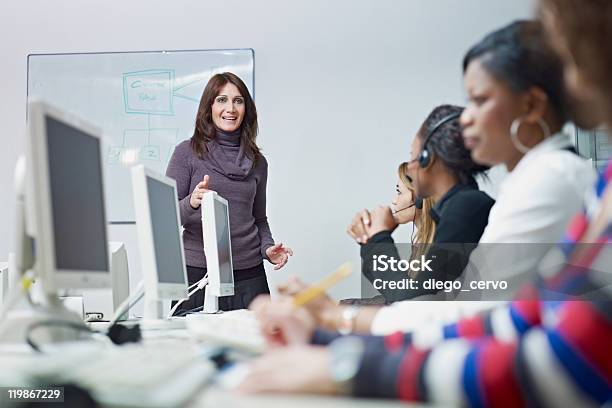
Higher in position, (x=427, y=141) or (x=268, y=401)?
(x=427, y=141)

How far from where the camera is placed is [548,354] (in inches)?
23.2

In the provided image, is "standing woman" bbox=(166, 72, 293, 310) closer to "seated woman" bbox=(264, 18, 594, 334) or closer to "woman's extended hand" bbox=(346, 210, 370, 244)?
"woman's extended hand" bbox=(346, 210, 370, 244)

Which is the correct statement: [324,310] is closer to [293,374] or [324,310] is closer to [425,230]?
[293,374]

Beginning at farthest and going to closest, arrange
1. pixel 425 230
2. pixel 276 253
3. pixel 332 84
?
1. pixel 332 84
2. pixel 276 253
3. pixel 425 230

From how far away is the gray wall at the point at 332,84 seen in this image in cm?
375

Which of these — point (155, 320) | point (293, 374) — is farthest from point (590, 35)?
point (155, 320)

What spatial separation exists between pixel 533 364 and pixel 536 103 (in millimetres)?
793

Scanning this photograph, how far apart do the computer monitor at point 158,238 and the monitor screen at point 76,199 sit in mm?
320

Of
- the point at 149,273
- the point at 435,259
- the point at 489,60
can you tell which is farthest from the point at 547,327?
the point at 435,259

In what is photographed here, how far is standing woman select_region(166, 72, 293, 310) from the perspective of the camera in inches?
115

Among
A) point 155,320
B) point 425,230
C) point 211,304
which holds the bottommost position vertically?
point 211,304

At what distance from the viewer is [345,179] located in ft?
12.4

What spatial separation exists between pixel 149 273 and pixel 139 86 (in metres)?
2.37

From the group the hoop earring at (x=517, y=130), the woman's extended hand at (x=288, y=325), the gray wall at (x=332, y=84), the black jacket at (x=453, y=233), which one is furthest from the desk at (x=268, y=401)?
the gray wall at (x=332, y=84)
